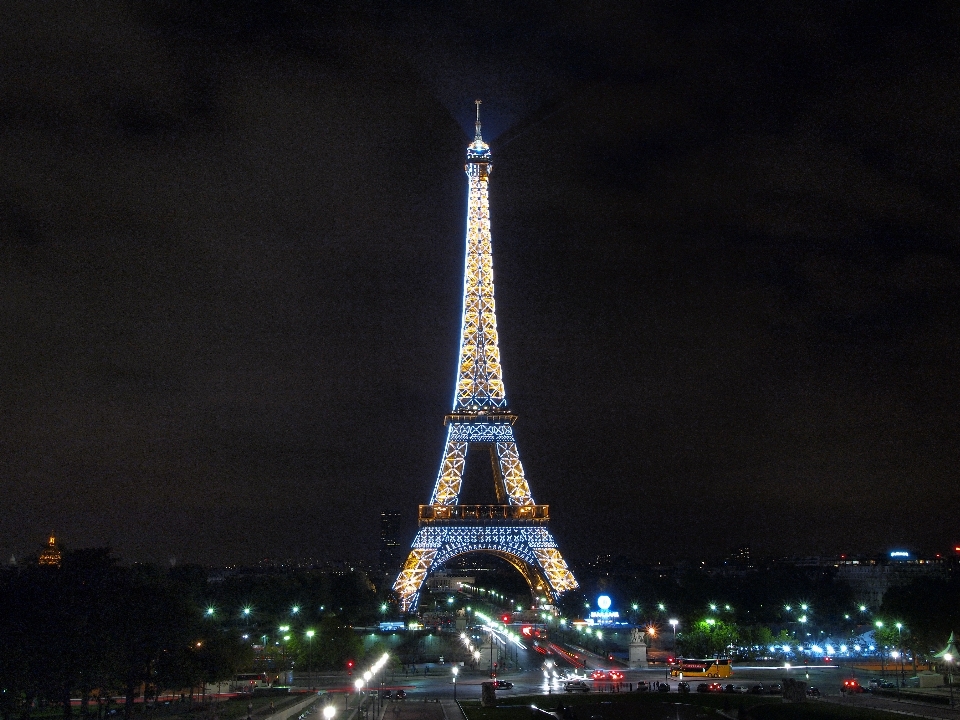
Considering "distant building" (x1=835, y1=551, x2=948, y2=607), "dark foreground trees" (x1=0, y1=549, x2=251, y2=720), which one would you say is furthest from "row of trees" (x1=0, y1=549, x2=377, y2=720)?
"distant building" (x1=835, y1=551, x2=948, y2=607)

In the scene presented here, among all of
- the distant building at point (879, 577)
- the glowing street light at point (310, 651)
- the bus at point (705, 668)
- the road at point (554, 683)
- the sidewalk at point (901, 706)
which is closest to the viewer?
the sidewalk at point (901, 706)

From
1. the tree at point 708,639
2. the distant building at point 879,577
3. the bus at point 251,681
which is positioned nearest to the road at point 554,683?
the bus at point 251,681

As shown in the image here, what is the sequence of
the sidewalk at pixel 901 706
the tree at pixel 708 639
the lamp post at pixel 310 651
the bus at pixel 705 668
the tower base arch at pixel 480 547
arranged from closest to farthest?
the sidewalk at pixel 901 706 < the bus at pixel 705 668 < the lamp post at pixel 310 651 < the tree at pixel 708 639 < the tower base arch at pixel 480 547

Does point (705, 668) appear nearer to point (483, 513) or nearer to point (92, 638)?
point (483, 513)

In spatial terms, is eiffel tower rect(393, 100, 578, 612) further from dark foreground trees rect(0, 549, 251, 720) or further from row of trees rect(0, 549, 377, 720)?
dark foreground trees rect(0, 549, 251, 720)

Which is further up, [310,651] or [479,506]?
[479,506]

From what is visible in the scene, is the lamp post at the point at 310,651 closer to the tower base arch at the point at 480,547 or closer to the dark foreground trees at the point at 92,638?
the dark foreground trees at the point at 92,638

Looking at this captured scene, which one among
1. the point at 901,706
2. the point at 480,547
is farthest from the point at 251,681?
the point at 480,547
